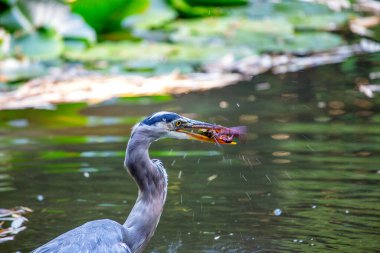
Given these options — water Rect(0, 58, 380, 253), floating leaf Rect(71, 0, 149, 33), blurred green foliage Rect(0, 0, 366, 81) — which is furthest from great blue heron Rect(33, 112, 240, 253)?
floating leaf Rect(71, 0, 149, 33)

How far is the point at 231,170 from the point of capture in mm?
7914

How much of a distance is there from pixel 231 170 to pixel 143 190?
2.61 metres

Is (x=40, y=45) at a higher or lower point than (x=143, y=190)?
lower

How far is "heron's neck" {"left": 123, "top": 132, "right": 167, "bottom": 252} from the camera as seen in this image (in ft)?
17.4

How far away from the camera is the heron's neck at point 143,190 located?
5305mm

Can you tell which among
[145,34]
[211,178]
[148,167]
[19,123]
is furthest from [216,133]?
[145,34]

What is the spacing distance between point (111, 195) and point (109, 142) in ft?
6.09

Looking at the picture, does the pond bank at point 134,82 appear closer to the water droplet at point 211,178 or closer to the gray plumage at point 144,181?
the water droplet at point 211,178

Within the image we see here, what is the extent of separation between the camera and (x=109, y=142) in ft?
29.9

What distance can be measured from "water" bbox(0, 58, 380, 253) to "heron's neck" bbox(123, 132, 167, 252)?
598 mm

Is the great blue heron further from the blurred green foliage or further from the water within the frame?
the blurred green foliage

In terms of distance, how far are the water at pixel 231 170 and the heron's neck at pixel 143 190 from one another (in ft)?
1.96

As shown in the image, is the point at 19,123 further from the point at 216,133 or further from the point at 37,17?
the point at 216,133

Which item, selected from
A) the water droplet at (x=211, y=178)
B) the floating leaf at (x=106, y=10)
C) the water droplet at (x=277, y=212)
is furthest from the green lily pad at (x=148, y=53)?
the water droplet at (x=277, y=212)
